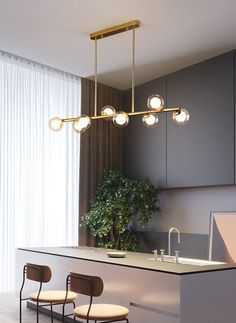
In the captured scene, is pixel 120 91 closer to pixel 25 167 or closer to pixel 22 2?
pixel 25 167

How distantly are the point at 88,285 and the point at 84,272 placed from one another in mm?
951

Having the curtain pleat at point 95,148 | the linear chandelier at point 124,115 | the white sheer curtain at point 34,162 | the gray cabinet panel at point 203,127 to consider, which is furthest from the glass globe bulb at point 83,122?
the curtain pleat at point 95,148

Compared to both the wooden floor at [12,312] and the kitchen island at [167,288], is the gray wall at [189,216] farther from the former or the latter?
the wooden floor at [12,312]

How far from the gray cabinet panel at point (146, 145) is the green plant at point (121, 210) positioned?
8.8 inches

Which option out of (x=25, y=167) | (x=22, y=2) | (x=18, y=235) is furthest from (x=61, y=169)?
(x=22, y=2)

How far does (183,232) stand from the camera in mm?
6539

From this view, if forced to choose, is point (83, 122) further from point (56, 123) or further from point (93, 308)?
point (93, 308)

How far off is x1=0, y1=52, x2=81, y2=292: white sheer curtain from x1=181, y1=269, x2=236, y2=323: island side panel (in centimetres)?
330

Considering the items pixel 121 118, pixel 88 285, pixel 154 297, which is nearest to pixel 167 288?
pixel 154 297

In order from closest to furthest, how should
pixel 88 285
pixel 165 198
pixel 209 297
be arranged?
pixel 88 285 < pixel 209 297 < pixel 165 198

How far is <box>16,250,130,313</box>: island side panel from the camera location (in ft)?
13.0

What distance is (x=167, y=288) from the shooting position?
3494 millimetres

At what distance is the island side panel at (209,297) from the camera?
11.2 ft

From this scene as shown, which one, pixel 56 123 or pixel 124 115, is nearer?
pixel 124 115
